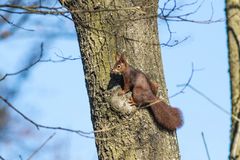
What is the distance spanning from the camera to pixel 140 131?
388 cm

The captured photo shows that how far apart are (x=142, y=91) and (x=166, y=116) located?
0.24 m

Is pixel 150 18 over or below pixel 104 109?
over

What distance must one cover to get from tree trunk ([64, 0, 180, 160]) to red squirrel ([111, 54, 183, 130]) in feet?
0.15

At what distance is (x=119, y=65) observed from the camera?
381 centimetres

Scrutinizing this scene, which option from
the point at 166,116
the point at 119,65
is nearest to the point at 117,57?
the point at 119,65

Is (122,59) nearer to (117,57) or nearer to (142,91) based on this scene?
(117,57)

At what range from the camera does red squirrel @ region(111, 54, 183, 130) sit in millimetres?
3895

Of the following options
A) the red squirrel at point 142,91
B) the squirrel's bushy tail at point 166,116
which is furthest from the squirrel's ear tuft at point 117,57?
the squirrel's bushy tail at point 166,116

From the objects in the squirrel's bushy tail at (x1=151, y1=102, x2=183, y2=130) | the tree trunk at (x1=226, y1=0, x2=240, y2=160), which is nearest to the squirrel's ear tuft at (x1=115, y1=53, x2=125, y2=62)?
the squirrel's bushy tail at (x1=151, y1=102, x2=183, y2=130)

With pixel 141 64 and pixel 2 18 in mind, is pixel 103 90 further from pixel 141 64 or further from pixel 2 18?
pixel 2 18

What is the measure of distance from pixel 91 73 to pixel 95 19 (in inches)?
14.1

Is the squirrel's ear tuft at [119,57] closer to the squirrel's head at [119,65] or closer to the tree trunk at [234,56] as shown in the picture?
the squirrel's head at [119,65]

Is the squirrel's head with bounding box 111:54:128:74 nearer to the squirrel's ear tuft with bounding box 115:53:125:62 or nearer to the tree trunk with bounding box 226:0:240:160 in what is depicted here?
the squirrel's ear tuft with bounding box 115:53:125:62

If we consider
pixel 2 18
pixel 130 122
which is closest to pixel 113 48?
pixel 130 122
